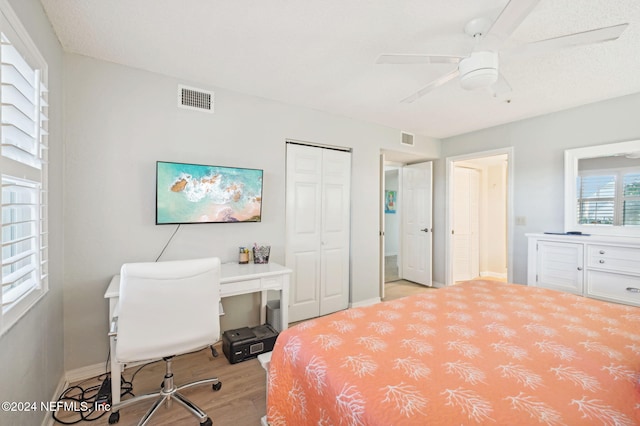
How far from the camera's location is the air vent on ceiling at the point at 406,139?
4.26 m

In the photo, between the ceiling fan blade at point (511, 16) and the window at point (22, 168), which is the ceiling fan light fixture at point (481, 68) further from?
the window at point (22, 168)

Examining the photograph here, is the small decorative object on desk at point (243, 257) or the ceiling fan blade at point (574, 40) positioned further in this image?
the small decorative object on desk at point (243, 257)

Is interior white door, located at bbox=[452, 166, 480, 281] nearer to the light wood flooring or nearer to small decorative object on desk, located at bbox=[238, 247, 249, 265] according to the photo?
small decorative object on desk, located at bbox=[238, 247, 249, 265]

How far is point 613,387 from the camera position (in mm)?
1012

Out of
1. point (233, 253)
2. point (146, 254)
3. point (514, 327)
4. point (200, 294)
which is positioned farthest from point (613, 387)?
point (146, 254)

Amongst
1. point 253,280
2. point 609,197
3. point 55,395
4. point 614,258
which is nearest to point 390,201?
point 609,197

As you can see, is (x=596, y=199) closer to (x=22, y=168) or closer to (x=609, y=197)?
(x=609, y=197)

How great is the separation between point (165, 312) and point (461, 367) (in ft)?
5.06

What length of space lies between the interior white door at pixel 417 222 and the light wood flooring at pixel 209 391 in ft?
11.2

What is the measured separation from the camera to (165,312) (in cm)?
162

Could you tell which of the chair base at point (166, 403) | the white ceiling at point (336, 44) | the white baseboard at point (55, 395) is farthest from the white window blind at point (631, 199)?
the white baseboard at point (55, 395)

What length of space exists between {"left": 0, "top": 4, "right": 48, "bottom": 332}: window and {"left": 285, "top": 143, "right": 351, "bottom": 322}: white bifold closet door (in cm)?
203

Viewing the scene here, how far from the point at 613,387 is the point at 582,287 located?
2385 mm

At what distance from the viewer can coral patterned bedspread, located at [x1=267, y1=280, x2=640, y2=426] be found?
91 cm
